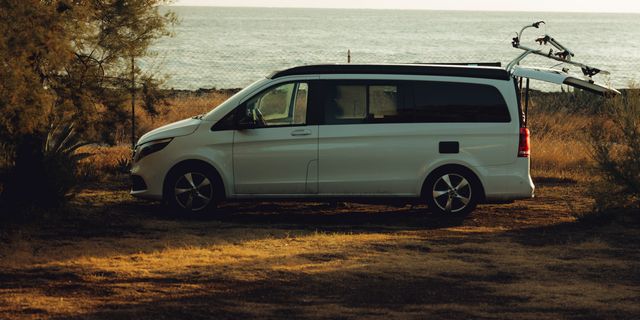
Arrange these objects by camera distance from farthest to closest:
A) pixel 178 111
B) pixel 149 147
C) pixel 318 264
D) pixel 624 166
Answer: pixel 178 111 → pixel 149 147 → pixel 624 166 → pixel 318 264

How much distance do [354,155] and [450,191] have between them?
4.18 ft

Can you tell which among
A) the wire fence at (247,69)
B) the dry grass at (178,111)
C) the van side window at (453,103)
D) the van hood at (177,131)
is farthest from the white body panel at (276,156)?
the wire fence at (247,69)

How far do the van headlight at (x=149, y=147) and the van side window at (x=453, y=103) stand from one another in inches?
117

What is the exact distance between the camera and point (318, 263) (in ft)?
38.1

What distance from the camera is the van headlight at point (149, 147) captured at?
48.6 ft

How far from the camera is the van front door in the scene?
1465 cm

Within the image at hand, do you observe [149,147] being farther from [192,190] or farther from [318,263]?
[318,263]

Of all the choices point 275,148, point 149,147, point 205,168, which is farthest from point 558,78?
point 149,147

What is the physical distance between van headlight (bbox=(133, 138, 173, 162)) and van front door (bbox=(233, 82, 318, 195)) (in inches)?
35.4

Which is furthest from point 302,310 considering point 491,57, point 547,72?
point 491,57

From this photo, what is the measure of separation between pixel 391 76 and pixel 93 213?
4.09m

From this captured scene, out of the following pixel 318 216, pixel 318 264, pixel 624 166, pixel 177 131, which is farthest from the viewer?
pixel 318 216

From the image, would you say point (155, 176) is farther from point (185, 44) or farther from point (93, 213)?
point (185, 44)

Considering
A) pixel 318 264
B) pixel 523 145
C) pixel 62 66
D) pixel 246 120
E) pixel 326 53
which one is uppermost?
pixel 326 53
